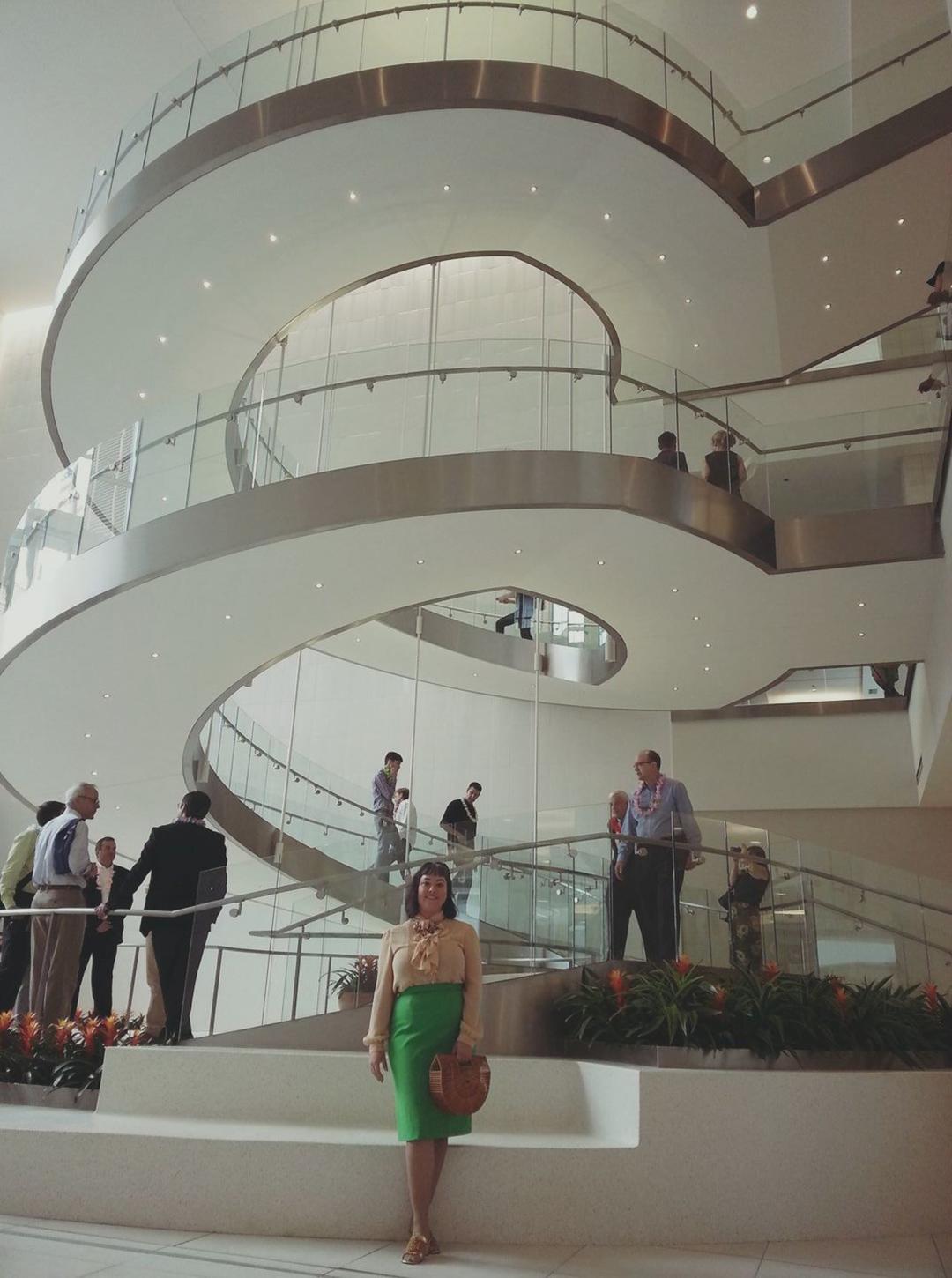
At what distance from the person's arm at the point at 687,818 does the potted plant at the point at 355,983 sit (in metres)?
2.30

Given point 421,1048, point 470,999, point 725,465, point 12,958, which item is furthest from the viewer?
point 725,465

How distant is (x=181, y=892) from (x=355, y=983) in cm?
113

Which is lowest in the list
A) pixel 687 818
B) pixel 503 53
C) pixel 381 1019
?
pixel 381 1019

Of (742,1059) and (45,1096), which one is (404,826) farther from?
(742,1059)

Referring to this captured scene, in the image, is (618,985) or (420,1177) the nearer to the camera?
(420,1177)

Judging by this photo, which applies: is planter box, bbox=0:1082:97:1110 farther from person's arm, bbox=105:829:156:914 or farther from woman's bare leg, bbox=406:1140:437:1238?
woman's bare leg, bbox=406:1140:437:1238

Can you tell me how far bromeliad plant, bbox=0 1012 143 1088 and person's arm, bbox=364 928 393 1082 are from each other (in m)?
2.04

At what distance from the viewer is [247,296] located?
12.8 metres

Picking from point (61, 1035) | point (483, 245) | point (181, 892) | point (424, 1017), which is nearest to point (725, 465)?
point (483, 245)

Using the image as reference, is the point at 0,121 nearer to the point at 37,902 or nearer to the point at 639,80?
the point at 639,80

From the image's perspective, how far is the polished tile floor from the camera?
11.3 ft

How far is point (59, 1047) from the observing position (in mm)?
5527

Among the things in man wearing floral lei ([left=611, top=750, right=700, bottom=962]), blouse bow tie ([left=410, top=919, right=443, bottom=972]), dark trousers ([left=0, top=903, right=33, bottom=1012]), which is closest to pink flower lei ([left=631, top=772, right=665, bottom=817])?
man wearing floral lei ([left=611, top=750, right=700, bottom=962])

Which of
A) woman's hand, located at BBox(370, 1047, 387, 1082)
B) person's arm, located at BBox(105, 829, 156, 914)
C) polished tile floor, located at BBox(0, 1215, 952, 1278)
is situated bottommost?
polished tile floor, located at BBox(0, 1215, 952, 1278)
